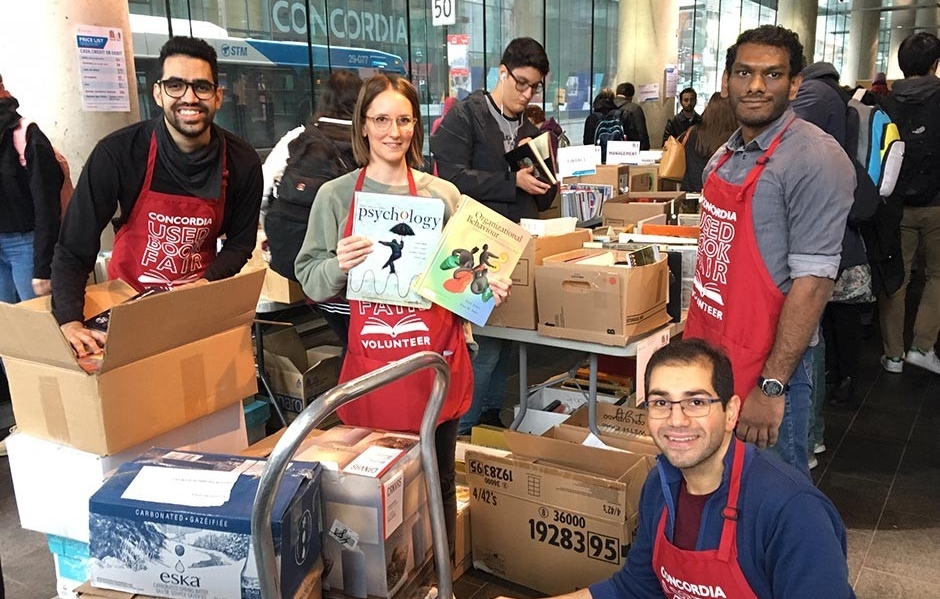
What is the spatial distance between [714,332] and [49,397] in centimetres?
159

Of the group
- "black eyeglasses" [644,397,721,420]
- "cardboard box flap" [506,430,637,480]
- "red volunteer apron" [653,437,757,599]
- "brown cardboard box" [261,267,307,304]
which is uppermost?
"black eyeglasses" [644,397,721,420]

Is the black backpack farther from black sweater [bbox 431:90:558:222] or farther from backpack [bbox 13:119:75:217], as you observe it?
backpack [bbox 13:119:75:217]

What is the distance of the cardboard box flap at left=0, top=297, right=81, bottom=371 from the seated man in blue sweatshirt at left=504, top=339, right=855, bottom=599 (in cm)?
124

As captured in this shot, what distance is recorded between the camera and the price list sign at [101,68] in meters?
3.55

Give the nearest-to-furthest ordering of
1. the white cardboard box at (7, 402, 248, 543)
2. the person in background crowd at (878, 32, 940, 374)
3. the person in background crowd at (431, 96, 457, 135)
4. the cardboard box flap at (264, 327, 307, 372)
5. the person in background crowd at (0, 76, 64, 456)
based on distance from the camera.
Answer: the white cardboard box at (7, 402, 248, 543) → the person in background crowd at (431, 96, 457, 135) → the person in background crowd at (0, 76, 64, 456) → the cardboard box flap at (264, 327, 307, 372) → the person in background crowd at (878, 32, 940, 374)

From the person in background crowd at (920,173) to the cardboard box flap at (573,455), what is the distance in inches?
99.5

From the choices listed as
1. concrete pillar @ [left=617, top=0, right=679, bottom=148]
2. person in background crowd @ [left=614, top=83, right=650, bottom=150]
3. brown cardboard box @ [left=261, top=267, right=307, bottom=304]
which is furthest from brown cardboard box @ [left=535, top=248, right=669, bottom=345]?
concrete pillar @ [left=617, top=0, right=679, bottom=148]

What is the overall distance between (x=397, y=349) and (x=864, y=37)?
21.7 metres

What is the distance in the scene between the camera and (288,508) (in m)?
1.21

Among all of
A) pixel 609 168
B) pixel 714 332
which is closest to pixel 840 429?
pixel 714 332

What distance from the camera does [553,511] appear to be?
7.79 feet

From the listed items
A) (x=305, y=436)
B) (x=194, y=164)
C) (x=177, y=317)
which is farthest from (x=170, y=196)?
(x=305, y=436)

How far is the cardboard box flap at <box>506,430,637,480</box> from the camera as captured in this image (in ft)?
7.79

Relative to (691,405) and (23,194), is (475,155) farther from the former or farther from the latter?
(23,194)
